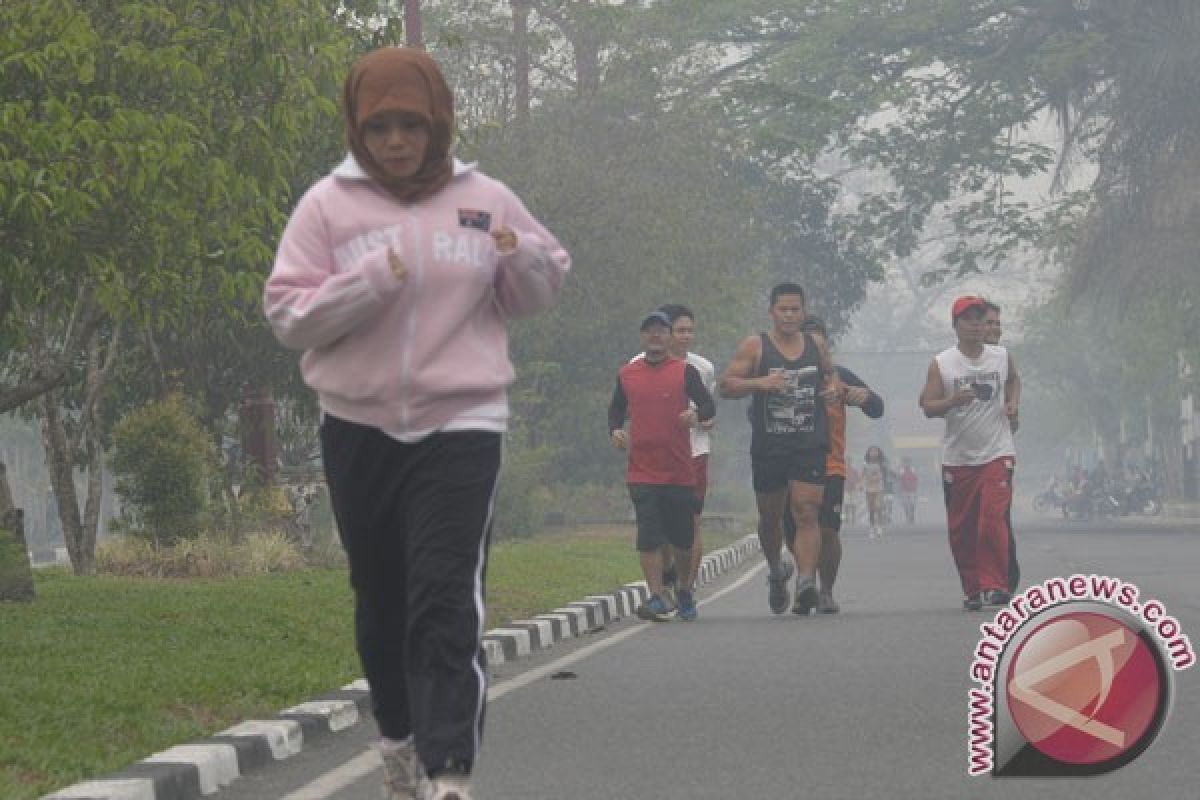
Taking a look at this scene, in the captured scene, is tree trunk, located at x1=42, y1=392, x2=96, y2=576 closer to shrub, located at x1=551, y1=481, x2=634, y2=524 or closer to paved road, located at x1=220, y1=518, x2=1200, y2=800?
paved road, located at x1=220, y1=518, x2=1200, y2=800

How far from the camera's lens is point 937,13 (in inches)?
1890

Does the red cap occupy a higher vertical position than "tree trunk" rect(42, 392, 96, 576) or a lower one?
higher

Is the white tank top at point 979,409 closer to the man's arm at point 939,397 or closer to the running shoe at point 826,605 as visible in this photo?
the man's arm at point 939,397

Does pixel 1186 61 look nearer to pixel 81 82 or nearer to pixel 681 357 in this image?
pixel 681 357

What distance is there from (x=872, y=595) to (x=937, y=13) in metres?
30.3

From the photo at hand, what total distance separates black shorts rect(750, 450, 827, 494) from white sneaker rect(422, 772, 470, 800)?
379 inches

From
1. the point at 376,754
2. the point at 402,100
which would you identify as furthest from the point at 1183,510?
the point at 402,100

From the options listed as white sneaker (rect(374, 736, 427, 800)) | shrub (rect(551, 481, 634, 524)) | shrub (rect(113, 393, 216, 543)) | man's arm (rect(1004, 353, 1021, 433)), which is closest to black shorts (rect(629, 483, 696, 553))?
man's arm (rect(1004, 353, 1021, 433))

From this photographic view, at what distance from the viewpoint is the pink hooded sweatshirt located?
647 cm

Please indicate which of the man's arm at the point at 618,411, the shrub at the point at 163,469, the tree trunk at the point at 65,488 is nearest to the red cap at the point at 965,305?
the man's arm at the point at 618,411

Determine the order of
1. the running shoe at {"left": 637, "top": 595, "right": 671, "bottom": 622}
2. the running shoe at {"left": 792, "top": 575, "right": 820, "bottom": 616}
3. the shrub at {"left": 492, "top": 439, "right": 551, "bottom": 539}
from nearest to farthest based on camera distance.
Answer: the running shoe at {"left": 792, "top": 575, "right": 820, "bottom": 616} → the running shoe at {"left": 637, "top": 595, "right": 671, "bottom": 622} → the shrub at {"left": 492, "top": 439, "right": 551, "bottom": 539}

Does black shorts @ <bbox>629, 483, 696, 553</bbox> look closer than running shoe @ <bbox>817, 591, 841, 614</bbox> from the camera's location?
Yes

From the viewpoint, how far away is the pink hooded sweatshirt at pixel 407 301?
21.2 ft

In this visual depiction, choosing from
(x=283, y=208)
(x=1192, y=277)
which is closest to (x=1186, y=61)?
(x=1192, y=277)
